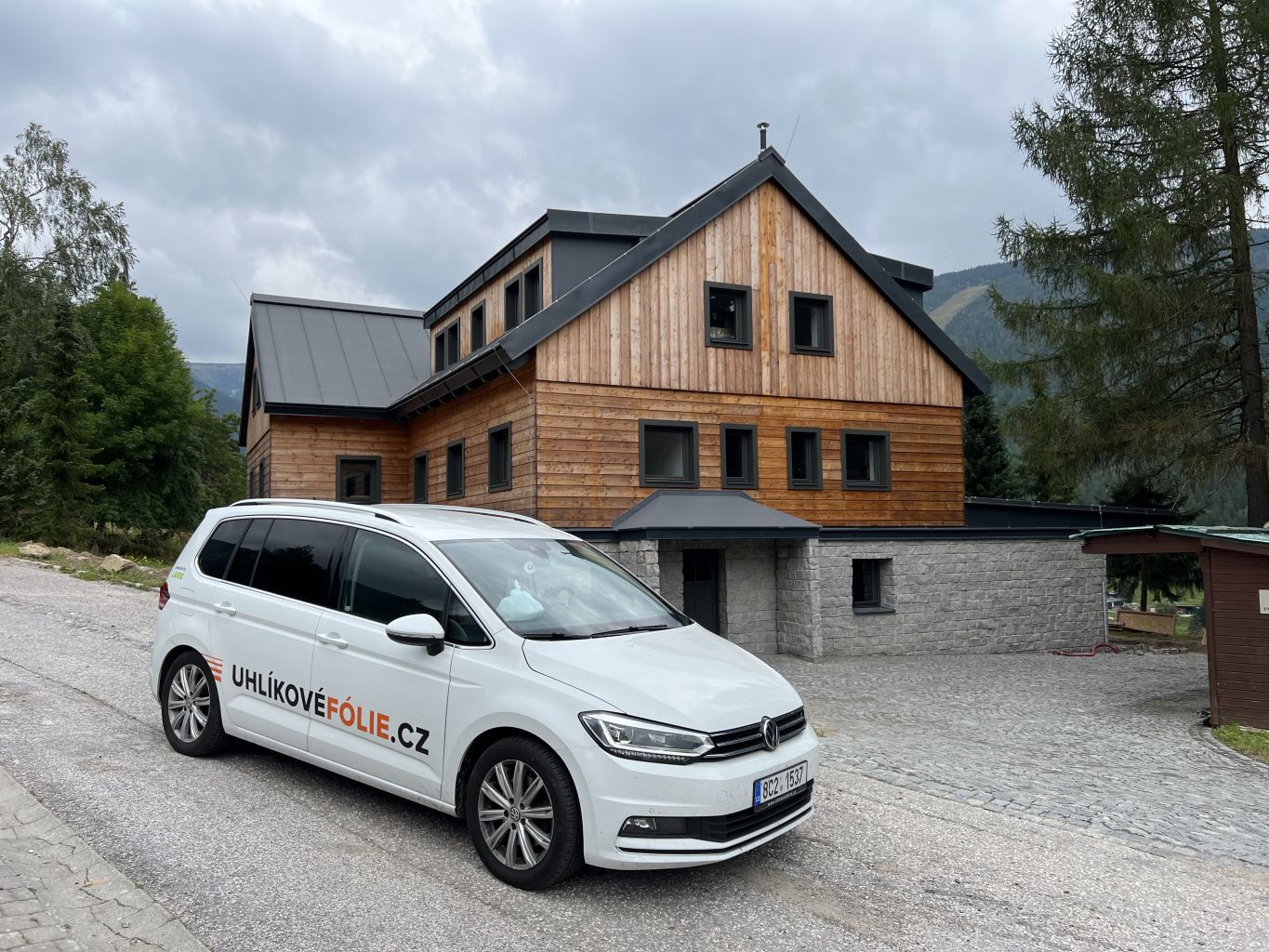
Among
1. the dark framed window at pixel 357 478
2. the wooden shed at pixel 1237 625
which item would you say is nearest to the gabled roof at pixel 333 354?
the dark framed window at pixel 357 478

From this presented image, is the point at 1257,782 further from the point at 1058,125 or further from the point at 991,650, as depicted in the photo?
the point at 1058,125

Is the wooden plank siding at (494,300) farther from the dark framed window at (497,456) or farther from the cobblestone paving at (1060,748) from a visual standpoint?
the cobblestone paving at (1060,748)

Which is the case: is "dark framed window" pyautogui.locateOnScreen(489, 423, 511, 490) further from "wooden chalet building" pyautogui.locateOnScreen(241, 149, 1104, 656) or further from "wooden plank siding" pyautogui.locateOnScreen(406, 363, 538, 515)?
"wooden plank siding" pyautogui.locateOnScreen(406, 363, 538, 515)

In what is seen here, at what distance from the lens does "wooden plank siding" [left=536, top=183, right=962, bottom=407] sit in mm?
16891

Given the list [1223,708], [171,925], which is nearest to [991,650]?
[1223,708]

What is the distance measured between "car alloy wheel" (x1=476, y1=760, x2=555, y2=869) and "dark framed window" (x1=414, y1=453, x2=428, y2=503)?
17636mm

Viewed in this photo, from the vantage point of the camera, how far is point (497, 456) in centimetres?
1792

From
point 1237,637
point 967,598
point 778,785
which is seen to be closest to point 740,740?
point 778,785

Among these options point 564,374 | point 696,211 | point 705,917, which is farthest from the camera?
point 696,211

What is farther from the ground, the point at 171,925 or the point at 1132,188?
the point at 1132,188

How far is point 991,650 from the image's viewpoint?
1908 cm

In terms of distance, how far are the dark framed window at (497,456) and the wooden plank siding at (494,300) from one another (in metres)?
2.69

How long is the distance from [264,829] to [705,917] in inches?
98.3

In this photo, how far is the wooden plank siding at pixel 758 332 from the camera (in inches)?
665
